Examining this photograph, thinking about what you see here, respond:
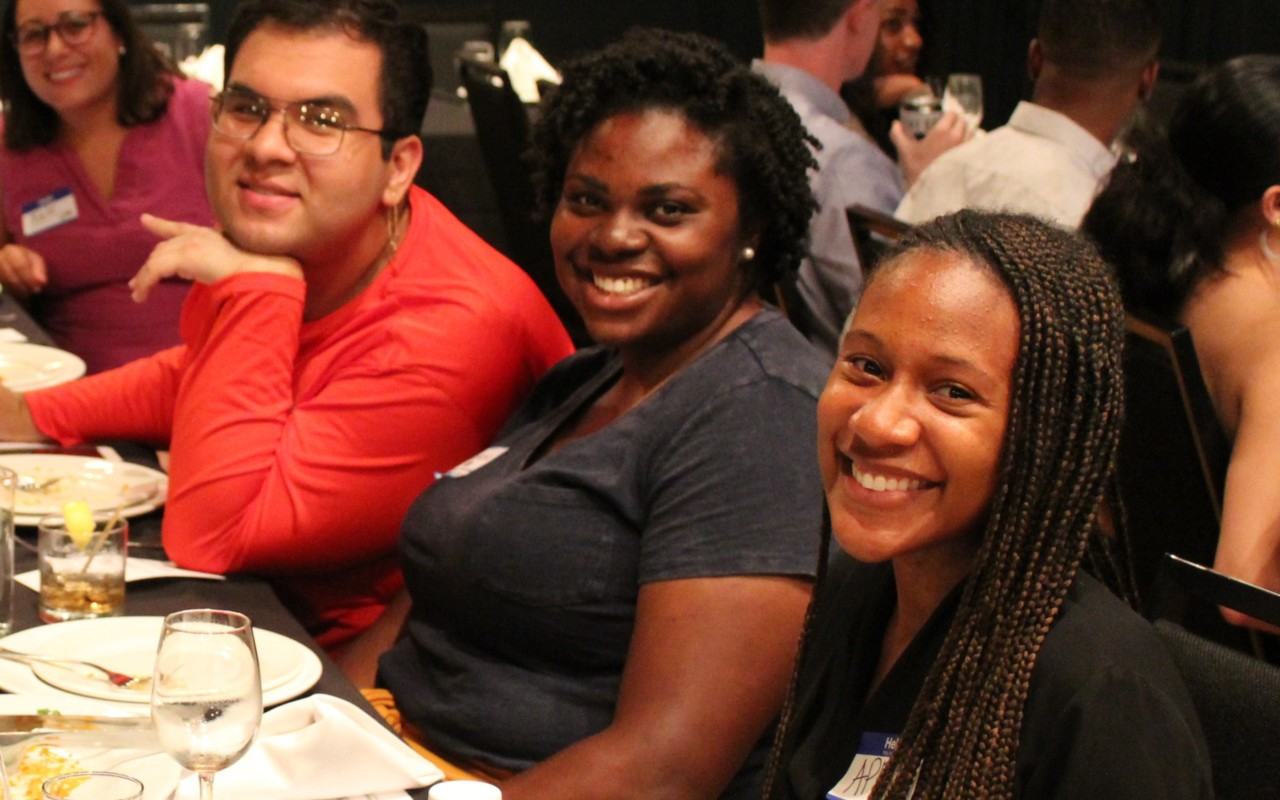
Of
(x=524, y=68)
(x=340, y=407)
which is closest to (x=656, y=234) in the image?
(x=340, y=407)

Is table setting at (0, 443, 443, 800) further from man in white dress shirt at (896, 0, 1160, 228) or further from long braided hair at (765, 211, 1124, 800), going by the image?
man in white dress shirt at (896, 0, 1160, 228)

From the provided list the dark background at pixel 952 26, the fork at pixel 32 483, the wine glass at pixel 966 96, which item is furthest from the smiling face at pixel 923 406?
the wine glass at pixel 966 96

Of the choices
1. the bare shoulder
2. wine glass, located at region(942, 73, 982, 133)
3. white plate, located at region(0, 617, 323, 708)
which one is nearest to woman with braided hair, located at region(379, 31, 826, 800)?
white plate, located at region(0, 617, 323, 708)

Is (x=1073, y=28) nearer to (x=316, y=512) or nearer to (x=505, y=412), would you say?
(x=505, y=412)

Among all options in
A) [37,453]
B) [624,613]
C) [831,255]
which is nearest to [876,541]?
[624,613]

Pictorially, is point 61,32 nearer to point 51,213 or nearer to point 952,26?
point 51,213

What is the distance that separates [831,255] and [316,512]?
159cm

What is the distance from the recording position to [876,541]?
1332 millimetres

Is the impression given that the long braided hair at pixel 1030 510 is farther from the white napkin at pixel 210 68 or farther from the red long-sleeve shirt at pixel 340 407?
the white napkin at pixel 210 68

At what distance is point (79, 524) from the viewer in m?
1.80

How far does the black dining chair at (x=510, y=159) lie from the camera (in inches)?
172

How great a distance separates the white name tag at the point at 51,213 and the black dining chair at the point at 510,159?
1.21 meters

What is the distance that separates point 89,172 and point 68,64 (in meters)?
0.26

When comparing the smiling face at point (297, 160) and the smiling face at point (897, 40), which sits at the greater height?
the smiling face at point (897, 40)
